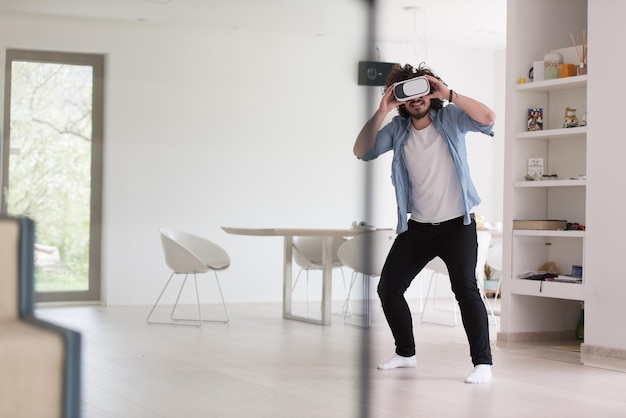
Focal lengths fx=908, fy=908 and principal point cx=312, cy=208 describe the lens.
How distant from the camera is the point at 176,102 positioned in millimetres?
1648

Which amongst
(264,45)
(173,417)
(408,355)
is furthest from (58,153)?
(408,355)

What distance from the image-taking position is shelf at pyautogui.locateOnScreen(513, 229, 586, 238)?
384 cm

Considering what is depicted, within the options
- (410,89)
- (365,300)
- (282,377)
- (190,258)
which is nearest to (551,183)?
(282,377)

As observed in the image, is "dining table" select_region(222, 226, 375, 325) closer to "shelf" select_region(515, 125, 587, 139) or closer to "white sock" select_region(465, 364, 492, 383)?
"white sock" select_region(465, 364, 492, 383)

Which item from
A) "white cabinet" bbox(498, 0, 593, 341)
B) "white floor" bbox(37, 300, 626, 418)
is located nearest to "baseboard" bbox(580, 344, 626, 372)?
"white floor" bbox(37, 300, 626, 418)

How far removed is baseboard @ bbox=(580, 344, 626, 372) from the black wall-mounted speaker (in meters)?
2.05

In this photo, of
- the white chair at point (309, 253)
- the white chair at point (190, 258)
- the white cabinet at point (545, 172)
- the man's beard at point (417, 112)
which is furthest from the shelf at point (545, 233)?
the white chair at point (190, 258)

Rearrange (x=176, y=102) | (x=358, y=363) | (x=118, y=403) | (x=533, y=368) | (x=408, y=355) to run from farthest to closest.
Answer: (x=533, y=368) → (x=408, y=355) → (x=118, y=403) → (x=358, y=363) → (x=176, y=102)

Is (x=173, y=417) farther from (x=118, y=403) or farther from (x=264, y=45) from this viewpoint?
(x=264, y=45)

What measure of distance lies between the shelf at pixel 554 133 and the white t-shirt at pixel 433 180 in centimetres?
115

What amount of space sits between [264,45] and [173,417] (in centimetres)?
93

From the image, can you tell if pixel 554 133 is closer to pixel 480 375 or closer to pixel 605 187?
pixel 605 187

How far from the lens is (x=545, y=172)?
4223 mm

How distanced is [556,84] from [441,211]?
136cm
